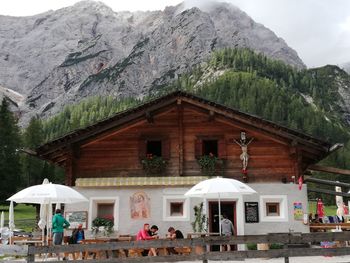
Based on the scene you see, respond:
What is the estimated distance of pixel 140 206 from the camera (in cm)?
1830

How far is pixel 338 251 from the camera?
1185 centimetres

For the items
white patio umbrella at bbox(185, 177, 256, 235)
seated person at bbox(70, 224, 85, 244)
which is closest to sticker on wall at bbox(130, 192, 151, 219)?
seated person at bbox(70, 224, 85, 244)

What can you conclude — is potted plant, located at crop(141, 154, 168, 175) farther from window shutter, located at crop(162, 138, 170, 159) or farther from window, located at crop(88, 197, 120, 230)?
window, located at crop(88, 197, 120, 230)

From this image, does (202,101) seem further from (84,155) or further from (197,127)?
(84,155)

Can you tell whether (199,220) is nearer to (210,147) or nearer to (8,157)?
(210,147)

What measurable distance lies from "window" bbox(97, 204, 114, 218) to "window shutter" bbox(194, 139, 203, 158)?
405cm

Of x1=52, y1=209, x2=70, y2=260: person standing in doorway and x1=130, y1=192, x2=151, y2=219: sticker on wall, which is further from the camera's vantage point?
x1=130, y1=192, x2=151, y2=219: sticker on wall

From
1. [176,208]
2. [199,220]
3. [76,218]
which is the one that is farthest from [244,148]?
[76,218]

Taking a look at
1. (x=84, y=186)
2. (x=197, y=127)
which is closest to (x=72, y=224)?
(x=84, y=186)

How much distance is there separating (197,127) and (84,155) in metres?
4.89

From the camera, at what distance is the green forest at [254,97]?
14175 cm

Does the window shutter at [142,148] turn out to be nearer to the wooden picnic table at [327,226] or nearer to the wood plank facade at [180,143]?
the wood plank facade at [180,143]

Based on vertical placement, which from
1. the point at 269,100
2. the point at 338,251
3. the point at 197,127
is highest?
the point at 269,100

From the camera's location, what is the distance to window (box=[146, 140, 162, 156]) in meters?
19.7
